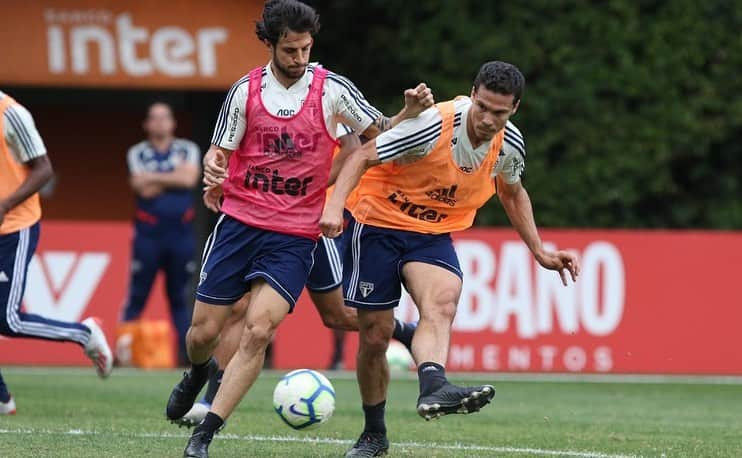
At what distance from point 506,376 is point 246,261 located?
8.24 metres

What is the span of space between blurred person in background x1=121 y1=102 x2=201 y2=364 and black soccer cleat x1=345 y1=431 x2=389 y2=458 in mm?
7245

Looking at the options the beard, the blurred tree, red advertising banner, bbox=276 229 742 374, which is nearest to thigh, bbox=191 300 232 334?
the beard

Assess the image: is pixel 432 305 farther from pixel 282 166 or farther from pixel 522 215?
pixel 282 166

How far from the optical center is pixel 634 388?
14.4m

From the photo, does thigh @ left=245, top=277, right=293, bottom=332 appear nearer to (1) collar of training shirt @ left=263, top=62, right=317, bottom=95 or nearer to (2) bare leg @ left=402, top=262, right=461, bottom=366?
(2) bare leg @ left=402, top=262, right=461, bottom=366

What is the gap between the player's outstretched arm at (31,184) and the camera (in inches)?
381

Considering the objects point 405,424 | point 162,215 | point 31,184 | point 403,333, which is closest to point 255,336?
point 403,333

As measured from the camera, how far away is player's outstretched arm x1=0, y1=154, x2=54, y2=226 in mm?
9680

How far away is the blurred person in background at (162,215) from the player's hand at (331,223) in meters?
7.92

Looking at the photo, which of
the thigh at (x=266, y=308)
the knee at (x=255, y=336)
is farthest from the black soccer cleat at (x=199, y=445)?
the thigh at (x=266, y=308)

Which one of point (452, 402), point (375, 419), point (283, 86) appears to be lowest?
point (375, 419)

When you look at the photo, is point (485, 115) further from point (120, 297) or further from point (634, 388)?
point (120, 297)

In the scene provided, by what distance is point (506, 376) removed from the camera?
15727 millimetres

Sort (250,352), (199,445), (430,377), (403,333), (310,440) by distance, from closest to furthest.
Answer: (430,377) → (199,445) → (250,352) → (310,440) → (403,333)
